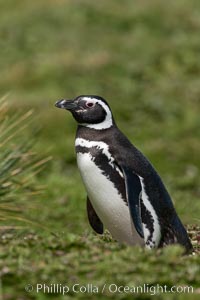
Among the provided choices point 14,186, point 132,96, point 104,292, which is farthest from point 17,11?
point 104,292

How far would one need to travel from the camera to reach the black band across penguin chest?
8.99 meters

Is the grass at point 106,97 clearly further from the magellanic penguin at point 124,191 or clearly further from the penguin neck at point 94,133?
the penguin neck at point 94,133

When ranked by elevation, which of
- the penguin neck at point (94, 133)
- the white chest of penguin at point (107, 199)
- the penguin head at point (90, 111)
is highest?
the penguin head at point (90, 111)

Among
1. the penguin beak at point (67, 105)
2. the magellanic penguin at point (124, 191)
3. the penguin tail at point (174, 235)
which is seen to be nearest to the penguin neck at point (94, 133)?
the magellanic penguin at point (124, 191)

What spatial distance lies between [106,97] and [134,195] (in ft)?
55.8

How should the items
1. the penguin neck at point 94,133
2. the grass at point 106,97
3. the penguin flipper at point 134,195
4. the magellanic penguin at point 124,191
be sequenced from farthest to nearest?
the penguin neck at point 94,133 → the magellanic penguin at point 124,191 → the penguin flipper at point 134,195 → the grass at point 106,97

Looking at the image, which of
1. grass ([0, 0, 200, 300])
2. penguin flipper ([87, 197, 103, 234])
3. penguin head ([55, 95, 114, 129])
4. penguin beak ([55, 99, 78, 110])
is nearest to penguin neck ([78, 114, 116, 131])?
penguin head ([55, 95, 114, 129])

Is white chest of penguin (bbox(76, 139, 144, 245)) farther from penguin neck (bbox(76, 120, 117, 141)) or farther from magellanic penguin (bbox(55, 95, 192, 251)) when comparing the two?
penguin neck (bbox(76, 120, 117, 141))

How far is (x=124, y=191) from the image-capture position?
8.99 metres

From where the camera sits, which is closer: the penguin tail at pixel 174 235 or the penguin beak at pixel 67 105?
the penguin tail at pixel 174 235

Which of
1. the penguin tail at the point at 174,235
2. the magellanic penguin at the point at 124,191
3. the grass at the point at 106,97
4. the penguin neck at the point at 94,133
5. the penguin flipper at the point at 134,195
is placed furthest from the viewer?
the penguin neck at the point at 94,133

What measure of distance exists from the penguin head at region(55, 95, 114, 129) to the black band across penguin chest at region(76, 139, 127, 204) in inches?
13.8

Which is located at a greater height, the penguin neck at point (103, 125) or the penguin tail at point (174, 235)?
the penguin neck at point (103, 125)

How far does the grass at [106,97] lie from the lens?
767 cm
